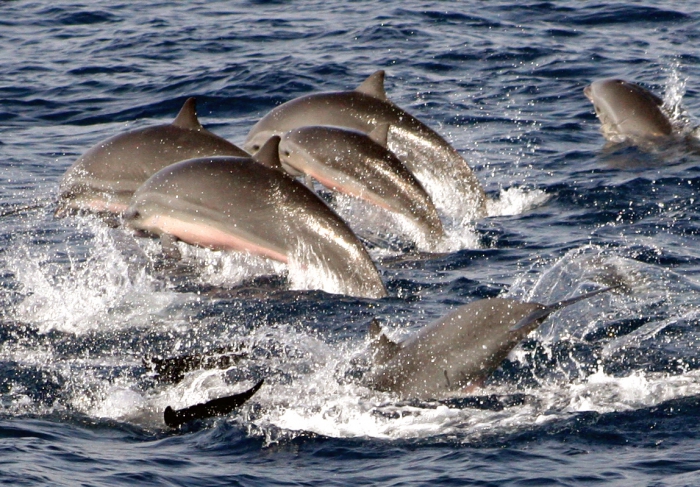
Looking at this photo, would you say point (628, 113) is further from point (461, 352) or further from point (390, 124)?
point (461, 352)

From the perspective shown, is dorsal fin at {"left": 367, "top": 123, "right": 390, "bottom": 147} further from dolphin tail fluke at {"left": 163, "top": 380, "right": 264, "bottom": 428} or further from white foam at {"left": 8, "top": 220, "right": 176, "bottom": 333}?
dolphin tail fluke at {"left": 163, "top": 380, "right": 264, "bottom": 428}

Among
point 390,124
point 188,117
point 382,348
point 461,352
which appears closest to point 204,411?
point 382,348

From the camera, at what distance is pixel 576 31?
75.2 ft

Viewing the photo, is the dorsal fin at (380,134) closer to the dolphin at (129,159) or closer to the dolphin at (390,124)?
the dolphin at (390,124)

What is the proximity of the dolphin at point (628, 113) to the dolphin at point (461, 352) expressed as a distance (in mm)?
8543

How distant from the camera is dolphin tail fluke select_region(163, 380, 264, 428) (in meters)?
7.78

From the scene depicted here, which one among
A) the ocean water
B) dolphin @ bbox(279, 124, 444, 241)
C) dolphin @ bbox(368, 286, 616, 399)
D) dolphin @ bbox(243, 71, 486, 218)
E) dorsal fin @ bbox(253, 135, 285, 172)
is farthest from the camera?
dolphin @ bbox(243, 71, 486, 218)

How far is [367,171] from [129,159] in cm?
246

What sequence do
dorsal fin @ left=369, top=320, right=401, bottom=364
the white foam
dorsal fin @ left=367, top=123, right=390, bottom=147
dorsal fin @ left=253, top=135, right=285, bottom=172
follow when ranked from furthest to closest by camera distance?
1. dorsal fin @ left=367, top=123, right=390, bottom=147
2. dorsal fin @ left=253, top=135, right=285, bottom=172
3. the white foam
4. dorsal fin @ left=369, top=320, right=401, bottom=364

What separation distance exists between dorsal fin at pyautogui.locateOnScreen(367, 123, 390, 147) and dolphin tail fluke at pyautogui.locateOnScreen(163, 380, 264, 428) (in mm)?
5258

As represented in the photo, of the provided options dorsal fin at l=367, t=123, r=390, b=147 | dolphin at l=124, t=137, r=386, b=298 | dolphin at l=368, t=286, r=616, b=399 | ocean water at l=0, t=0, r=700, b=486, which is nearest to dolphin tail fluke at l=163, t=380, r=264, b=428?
ocean water at l=0, t=0, r=700, b=486

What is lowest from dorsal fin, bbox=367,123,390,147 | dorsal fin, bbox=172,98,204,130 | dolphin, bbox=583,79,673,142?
dolphin, bbox=583,79,673,142

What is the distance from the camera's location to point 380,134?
12570 mm

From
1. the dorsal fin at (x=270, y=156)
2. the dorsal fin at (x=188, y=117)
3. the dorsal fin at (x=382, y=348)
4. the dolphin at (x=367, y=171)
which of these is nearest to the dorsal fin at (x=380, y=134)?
the dolphin at (x=367, y=171)
